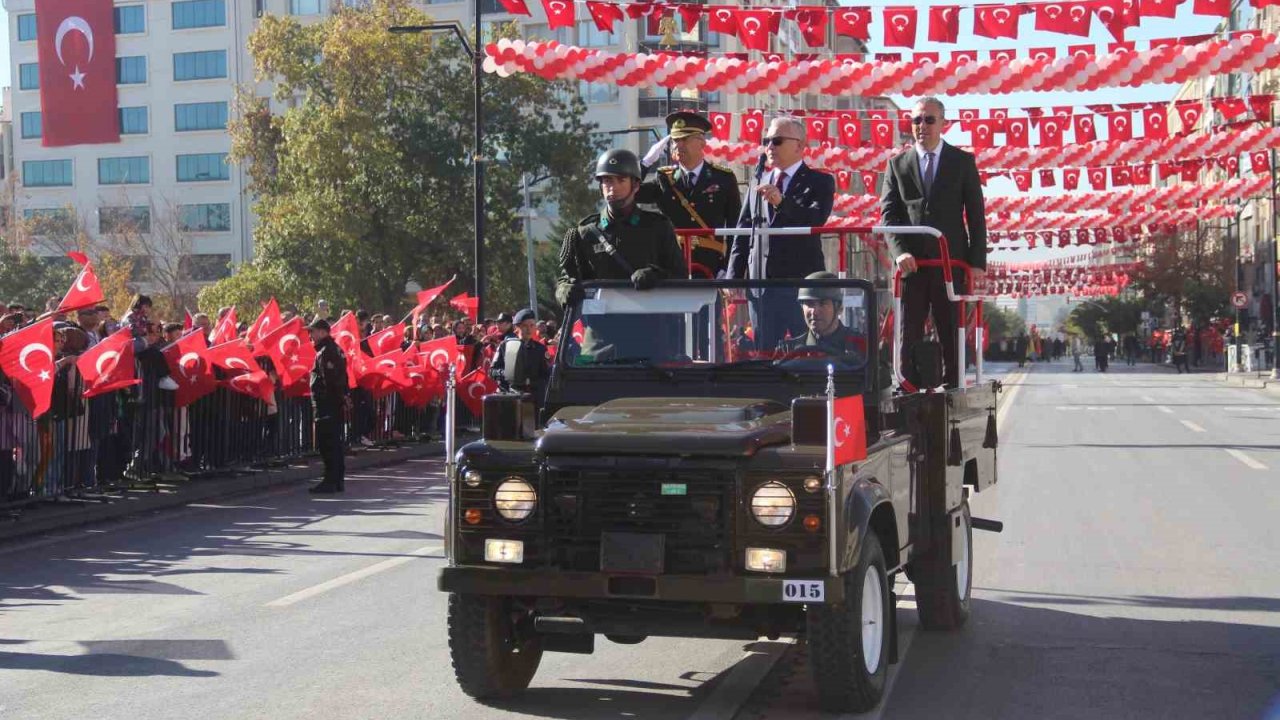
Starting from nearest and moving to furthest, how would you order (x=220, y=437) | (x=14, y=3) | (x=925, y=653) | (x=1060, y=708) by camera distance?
(x=1060, y=708) < (x=925, y=653) < (x=220, y=437) < (x=14, y=3)

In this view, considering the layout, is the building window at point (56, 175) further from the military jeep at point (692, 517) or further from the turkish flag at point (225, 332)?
the military jeep at point (692, 517)

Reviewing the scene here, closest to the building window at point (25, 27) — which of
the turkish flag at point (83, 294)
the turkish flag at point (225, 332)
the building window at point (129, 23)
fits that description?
the building window at point (129, 23)

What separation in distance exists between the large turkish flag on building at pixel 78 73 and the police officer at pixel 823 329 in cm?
7017

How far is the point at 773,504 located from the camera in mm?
5852

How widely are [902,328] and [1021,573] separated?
2924 millimetres

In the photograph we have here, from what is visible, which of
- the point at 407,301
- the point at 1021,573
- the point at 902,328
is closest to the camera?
the point at 902,328

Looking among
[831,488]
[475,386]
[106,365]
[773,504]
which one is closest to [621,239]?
[773,504]

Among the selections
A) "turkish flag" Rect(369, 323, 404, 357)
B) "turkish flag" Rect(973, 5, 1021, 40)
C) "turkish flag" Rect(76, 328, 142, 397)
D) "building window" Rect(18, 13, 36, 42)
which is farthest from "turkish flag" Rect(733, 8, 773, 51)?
"building window" Rect(18, 13, 36, 42)

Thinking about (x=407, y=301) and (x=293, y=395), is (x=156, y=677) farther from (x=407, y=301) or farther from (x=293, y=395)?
(x=407, y=301)

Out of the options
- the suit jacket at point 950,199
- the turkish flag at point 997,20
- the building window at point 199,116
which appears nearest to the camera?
the suit jacket at point 950,199

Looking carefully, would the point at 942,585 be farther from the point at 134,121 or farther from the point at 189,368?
the point at 134,121

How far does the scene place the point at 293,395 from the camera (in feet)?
64.4

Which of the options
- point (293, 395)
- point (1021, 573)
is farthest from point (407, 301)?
point (1021, 573)

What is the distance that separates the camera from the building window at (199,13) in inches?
3211
